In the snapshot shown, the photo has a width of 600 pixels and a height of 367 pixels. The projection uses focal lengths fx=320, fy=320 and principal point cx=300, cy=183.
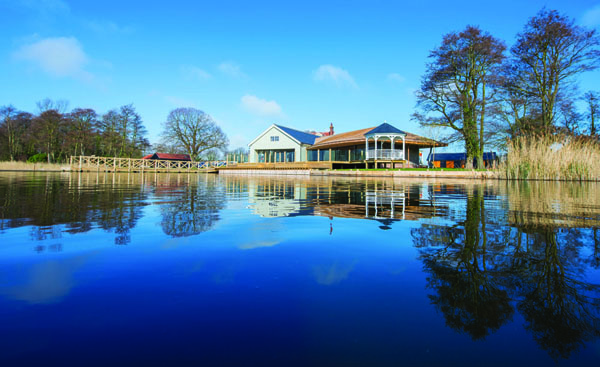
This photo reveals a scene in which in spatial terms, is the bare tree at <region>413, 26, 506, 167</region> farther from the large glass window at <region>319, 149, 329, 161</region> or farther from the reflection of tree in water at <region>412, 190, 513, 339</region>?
the reflection of tree in water at <region>412, 190, 513, 339</region>

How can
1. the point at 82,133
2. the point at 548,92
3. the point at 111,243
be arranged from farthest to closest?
the point at 82,133 → the point at 548,92 → the point at 111,243

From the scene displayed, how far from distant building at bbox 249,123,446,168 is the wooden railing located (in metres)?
6.29

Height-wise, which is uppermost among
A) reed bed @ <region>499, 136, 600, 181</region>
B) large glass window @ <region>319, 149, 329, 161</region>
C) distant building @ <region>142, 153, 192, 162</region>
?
distant building @ <region>142, 153, 192, 162</region>

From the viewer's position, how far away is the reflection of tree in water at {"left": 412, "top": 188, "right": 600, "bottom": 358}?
1404 millimetres

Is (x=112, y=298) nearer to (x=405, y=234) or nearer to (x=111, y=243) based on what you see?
(x=111, y=243)

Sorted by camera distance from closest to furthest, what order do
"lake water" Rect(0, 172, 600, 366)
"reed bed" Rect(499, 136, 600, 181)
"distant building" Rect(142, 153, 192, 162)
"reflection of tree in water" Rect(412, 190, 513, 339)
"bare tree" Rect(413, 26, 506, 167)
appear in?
"lake water" Rect(0, 172, 600, 366) → "reflection of tree in water" Rect(412, 190, 513, 339) → "reed bed" Rect(499, 136, 600, 181) → "bare tree" Rect(413, 26, 506, 167) → "distant building" Rect(142, 153, 192, 162)

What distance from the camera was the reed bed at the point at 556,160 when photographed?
1455 cm

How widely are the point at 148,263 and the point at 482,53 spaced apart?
31011mm

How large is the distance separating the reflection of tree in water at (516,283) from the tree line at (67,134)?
2227 inches

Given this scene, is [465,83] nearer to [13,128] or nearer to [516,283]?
[516,283]

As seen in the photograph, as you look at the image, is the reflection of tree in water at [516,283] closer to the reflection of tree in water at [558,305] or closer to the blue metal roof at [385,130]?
the reflection of tree in water at [558,305]

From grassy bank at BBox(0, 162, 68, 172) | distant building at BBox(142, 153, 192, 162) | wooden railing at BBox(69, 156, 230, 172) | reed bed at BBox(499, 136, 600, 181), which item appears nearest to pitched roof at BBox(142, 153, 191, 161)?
distant building at BBox(142, 153, 192, 162)

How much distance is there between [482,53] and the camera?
26281mm

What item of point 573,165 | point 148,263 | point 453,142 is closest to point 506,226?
point 148,263
